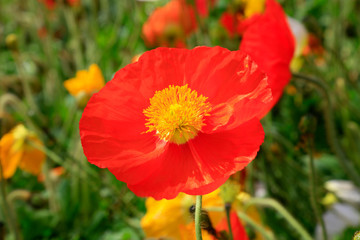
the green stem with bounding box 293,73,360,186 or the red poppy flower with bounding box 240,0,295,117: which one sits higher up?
the red poppy flower with bounding box 240,0,295,117

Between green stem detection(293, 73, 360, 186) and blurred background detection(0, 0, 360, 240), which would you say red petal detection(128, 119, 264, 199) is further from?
green stem detection(293, 73, 360, 186)

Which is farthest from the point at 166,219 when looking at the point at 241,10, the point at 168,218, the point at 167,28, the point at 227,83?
the point at 167,28

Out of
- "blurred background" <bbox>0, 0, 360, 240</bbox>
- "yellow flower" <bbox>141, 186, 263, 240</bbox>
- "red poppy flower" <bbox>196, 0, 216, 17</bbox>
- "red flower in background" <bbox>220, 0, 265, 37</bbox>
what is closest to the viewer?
"yellow flower" <bbox>141, 186, 263, 240</bbox>

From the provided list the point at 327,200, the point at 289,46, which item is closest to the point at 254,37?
the point at 289,46

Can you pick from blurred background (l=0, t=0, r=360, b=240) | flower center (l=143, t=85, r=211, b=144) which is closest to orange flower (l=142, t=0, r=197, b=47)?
blurred background (l=0, t=0, r=360, b=240)

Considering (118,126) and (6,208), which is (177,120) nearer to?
(118,126)

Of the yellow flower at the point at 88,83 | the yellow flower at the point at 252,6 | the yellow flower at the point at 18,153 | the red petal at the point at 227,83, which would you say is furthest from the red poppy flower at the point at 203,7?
the red petal at the point at 227,83
